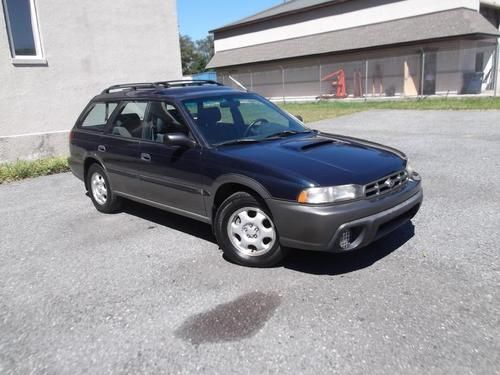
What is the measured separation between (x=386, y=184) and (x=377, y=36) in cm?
2719

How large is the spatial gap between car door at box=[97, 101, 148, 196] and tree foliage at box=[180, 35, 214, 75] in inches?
2842

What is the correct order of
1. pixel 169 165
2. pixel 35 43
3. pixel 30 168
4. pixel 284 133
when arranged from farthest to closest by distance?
1. pixel 35 43
2. pixel 30 168
3. pixel 284 133
4. pixel 169 165

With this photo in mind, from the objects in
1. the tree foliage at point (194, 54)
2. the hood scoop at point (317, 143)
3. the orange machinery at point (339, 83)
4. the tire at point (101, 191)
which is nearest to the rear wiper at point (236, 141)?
the hood scoop at point (317, 143)

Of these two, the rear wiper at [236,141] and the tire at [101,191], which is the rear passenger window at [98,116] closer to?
the tire at [101,191]

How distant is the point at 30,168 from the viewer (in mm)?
9047

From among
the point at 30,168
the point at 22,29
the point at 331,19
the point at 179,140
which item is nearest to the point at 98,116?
the point at 179,140

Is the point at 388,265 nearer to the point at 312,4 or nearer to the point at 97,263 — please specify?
the point at 97,263

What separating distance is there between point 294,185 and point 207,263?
1.26 metres

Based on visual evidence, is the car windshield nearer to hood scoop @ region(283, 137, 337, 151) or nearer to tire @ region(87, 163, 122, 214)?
hood scoop @ region(283, 137, 337, 151)

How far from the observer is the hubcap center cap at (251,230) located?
405 cm

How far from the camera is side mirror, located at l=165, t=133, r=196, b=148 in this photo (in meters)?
4.40

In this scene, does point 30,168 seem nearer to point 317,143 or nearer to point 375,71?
point 317,143

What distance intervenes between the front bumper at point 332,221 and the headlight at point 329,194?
5 cm

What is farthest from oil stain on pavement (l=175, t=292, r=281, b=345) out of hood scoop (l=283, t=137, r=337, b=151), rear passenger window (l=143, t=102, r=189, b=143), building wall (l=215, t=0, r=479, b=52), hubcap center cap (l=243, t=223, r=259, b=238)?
building wall (l=215, t=0, r=479, b=52)
